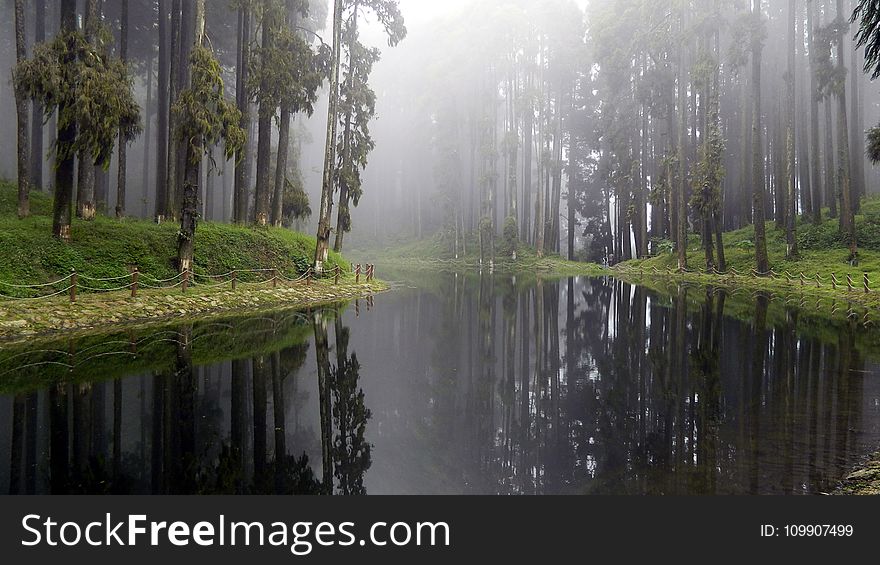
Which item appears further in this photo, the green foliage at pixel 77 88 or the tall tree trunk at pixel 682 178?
the tall tree trunk at pixel 682 178

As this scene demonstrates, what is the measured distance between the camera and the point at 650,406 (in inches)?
212

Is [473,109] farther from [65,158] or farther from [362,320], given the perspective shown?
[65,158]

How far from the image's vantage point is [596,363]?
7.64 m

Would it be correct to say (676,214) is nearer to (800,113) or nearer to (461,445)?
(800,113)

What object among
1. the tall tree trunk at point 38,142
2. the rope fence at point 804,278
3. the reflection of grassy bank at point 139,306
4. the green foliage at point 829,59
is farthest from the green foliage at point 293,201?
the green foliage at point 829,59

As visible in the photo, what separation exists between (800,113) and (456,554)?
37022 mm

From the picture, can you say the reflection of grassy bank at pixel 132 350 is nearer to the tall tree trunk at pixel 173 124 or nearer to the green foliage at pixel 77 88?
the green foliage at pixel 77 88

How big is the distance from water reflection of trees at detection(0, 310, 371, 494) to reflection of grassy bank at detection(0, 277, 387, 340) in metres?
4.03

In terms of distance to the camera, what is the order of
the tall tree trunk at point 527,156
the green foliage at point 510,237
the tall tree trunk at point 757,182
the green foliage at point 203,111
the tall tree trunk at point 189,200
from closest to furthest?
the green foliage at point 203,111
the tall tree trunk at point 189,200
the tall tree trunk at point 757,182
the tall tree trunk at point 527,156
the green foliage at point 510,237

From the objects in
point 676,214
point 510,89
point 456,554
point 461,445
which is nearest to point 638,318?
point 461,445

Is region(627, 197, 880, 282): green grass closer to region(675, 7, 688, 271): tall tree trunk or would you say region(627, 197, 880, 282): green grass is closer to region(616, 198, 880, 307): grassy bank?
region(616, 198, 880, 307): grassy bank

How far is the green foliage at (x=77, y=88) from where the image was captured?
1009cm

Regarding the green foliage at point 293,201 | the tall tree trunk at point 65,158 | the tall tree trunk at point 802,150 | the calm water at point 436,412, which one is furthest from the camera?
the tall tree trunk at point 802,150

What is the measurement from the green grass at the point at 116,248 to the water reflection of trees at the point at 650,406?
8.24m
